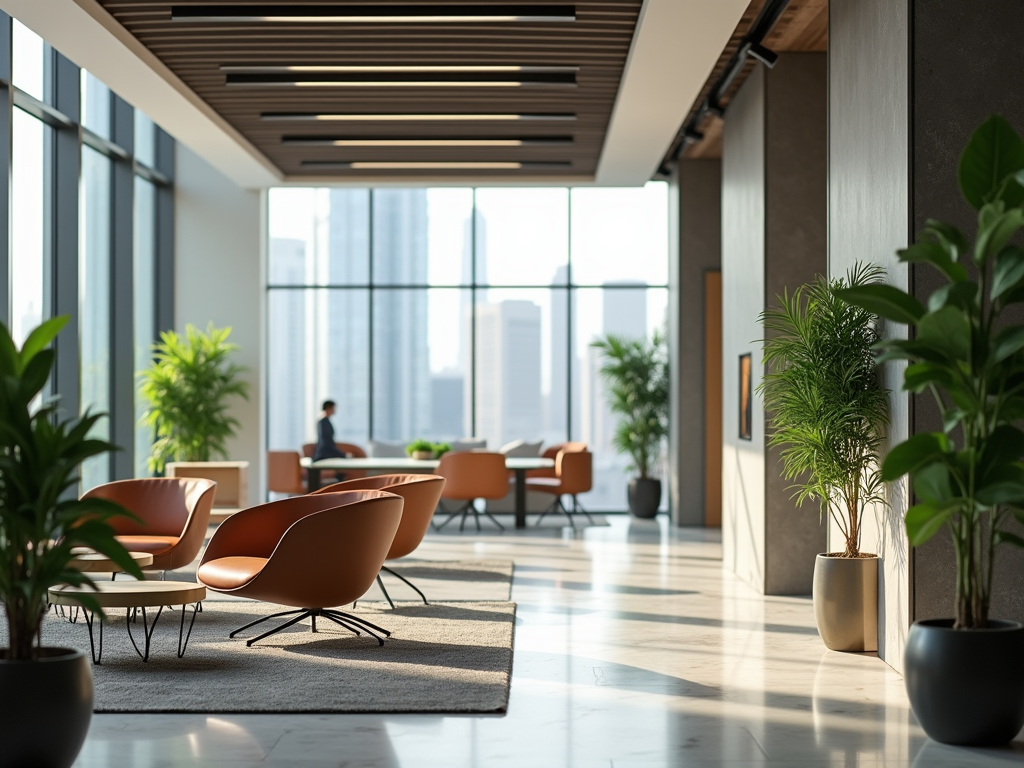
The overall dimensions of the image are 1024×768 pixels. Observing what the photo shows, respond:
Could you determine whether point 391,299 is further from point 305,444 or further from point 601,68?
point 601,68

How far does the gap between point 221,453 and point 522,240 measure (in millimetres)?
4445

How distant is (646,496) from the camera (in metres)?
13.0

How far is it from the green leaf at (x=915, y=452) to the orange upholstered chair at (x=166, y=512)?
175 inches

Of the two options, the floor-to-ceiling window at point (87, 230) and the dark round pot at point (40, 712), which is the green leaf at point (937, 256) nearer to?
the dark round pot at point (40, 712)

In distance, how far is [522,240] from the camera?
45.7ft

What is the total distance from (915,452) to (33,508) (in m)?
3.07

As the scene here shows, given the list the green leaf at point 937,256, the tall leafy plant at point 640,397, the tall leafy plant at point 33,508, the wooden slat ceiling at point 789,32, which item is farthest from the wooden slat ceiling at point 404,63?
the tall leafy plant at point 33,508

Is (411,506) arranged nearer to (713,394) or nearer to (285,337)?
(713,394)

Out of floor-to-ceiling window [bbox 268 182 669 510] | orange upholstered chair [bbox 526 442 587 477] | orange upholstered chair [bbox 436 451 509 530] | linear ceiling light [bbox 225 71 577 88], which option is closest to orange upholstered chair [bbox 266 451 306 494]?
orange upholstered chair [bbox 436 451 509 530]

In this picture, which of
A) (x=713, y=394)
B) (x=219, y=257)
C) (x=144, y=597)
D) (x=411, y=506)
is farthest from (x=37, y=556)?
(x=219, y=257)

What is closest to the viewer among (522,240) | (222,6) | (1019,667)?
(1019,667)

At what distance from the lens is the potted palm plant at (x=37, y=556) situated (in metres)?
3.50

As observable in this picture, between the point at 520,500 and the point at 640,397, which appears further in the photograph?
the point at 640,397

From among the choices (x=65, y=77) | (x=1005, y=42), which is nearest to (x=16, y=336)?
(x=65, y=77)
